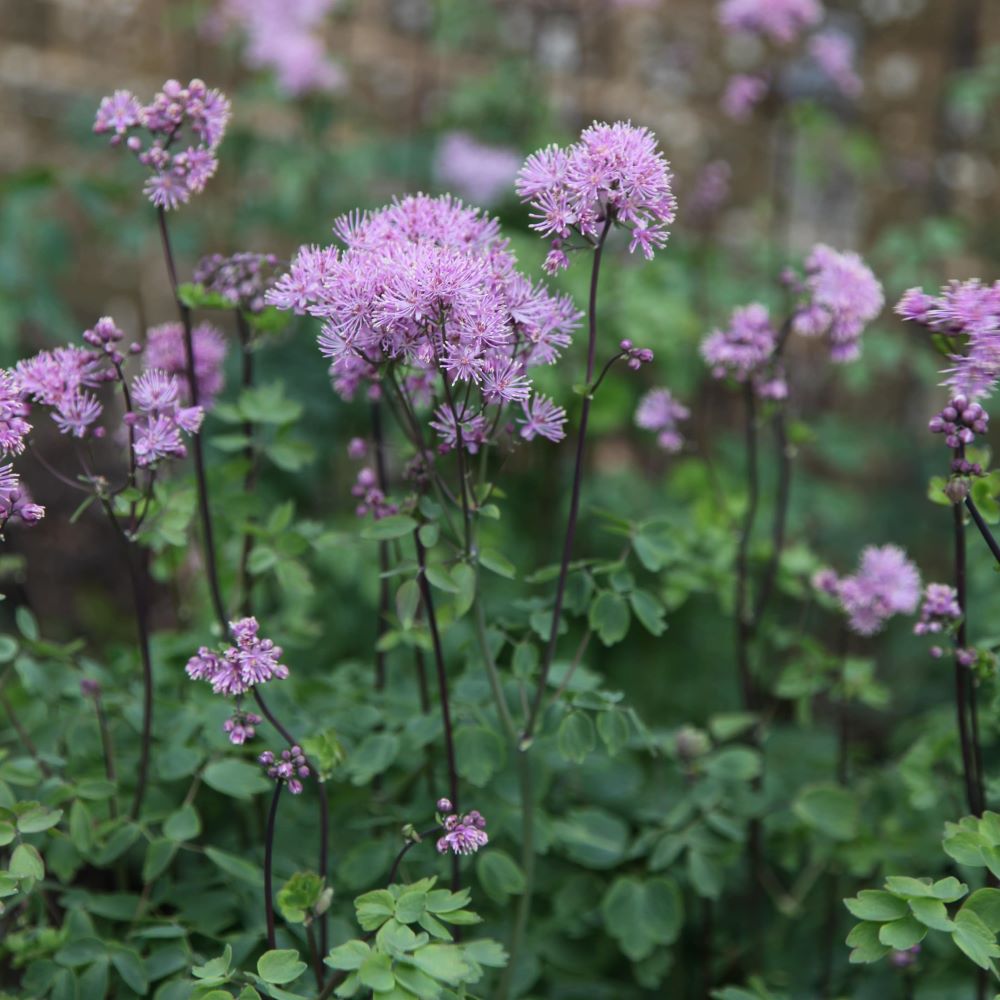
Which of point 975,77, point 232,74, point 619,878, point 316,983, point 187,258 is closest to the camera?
point 316,983

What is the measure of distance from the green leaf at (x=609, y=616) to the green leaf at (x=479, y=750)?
231 mm

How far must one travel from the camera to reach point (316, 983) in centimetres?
166

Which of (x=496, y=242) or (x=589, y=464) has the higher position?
(x=496, y=242)

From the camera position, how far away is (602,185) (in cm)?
140

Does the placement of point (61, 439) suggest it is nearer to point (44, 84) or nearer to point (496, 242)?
point (44, 84)

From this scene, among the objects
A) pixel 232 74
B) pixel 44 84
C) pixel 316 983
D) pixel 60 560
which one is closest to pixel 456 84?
pixel 232 74

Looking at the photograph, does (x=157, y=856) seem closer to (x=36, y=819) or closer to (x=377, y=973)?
(x=36, y=819)

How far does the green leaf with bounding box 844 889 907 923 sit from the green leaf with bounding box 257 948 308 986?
2.25 feet

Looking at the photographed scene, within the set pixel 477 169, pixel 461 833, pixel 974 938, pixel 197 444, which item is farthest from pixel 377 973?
→ pixel 477 169

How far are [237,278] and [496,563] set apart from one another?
63 cm

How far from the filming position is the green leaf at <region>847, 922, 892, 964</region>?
55.3 inches

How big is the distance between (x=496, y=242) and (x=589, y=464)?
79.8 inches

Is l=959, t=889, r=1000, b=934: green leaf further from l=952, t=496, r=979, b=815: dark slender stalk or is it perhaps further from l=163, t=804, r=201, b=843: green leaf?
l=163, t=804, r=201, b=843: green leaf

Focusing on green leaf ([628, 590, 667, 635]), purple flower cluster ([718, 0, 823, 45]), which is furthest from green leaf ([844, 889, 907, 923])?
purple flower cluster ([718, 0, 823, 45])
